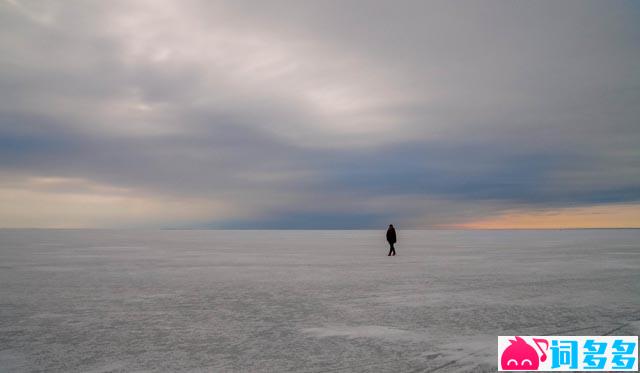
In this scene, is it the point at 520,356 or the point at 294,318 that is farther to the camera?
the point at 294,318

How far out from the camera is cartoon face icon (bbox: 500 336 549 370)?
6.70m

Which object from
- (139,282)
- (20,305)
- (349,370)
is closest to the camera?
(349,370)

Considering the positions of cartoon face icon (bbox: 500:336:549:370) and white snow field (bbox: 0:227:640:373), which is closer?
Answer: cartoon face icon (bbox: 500:336:549:370)

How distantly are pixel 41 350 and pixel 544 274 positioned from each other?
1628 centimetres

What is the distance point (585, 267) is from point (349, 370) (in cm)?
1793

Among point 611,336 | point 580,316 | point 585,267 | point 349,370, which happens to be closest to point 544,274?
point 585,267

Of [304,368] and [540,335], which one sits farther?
[540,335]

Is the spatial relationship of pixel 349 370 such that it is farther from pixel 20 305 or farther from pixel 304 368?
pixel 20 305

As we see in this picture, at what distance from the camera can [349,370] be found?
6.34 m

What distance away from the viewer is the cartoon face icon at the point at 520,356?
22.0 ft

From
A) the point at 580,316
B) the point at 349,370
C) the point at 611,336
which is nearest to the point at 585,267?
the point at 580,316

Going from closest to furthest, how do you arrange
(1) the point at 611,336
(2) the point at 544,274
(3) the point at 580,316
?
(1) the point at 611,336 → (3) the point at 580,316 → (2) the point at 544,274

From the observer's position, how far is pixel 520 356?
7137 mm

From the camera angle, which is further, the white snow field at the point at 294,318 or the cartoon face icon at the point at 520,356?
the white snow field at the point at 294,318
